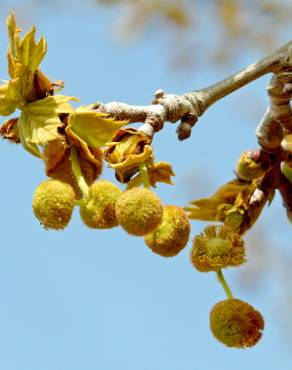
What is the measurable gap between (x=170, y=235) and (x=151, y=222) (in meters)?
0.10

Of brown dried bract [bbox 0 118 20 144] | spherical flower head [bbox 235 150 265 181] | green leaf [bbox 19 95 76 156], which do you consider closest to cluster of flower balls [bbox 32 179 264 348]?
green leaf [bbox 19 95 76 156]

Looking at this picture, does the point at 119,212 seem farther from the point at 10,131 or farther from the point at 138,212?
the point at 10,131

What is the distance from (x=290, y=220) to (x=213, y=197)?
23cm

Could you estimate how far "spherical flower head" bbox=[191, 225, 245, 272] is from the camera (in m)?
2.13

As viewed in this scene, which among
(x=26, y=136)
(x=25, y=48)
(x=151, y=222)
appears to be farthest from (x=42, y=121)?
(x=151, y=222)

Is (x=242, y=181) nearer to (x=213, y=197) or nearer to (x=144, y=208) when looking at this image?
(x=213, y=197)

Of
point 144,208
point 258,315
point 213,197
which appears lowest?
point 258,315

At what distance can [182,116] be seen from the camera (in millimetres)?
2168

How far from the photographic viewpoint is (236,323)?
2.01m

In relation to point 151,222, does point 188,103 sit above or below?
above

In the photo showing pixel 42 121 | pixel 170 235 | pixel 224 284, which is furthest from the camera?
pixel 224 284

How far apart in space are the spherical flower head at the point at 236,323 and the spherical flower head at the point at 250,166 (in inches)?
27.8

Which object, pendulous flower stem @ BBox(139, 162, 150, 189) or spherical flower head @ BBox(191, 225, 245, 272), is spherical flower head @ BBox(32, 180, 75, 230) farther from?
spherical flower head @ BBox(191, 225, 245, 272)

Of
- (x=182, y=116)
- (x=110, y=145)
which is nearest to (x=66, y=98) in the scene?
(x=110, y=145)
